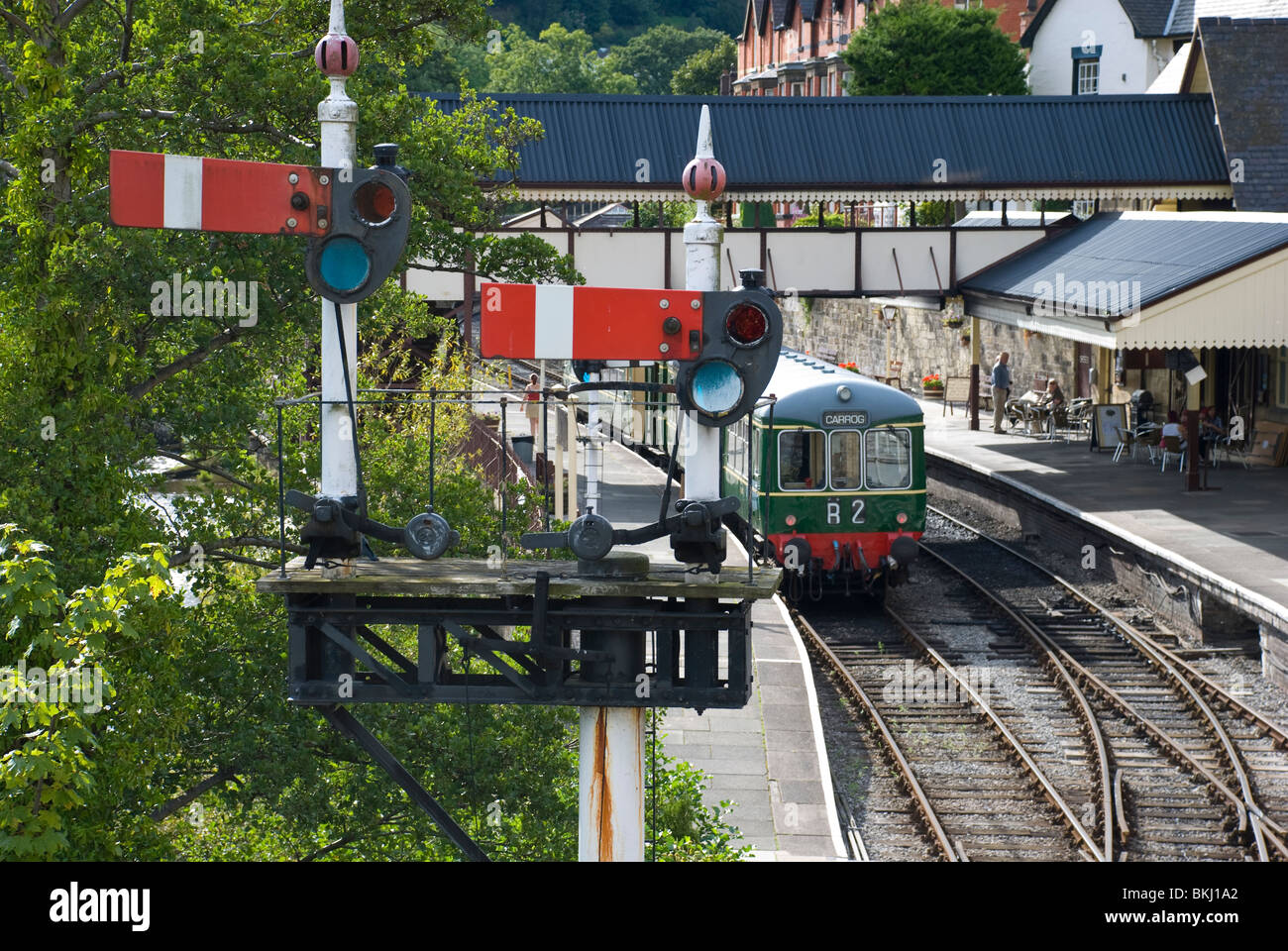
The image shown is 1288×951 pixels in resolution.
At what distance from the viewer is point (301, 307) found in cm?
1213

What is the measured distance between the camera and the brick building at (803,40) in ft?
177

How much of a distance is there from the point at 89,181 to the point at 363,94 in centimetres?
223

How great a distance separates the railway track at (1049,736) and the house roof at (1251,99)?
10555mm

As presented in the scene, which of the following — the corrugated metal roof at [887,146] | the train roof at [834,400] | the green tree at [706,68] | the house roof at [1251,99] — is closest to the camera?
the train roof at [834,400]

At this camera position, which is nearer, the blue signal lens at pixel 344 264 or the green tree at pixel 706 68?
the blue signal lens at pixel 344 264

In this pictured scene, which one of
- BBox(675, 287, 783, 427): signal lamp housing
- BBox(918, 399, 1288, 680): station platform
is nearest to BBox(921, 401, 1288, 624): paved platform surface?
A: BBox(918, 399, 1288, 680): station platform

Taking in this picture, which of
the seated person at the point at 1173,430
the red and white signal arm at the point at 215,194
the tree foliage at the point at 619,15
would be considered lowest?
the seated person at the point at 1173,430

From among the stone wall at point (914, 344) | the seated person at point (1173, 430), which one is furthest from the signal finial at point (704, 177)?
the stone wall at point (914, 344)

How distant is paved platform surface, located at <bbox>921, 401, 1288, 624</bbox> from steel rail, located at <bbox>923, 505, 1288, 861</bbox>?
101cm

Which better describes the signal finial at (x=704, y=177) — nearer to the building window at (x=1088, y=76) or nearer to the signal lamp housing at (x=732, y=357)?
the signal lamp housing at (x=732, y=357)

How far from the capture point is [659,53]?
97.1 m

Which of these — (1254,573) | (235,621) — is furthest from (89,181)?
(1254,573)

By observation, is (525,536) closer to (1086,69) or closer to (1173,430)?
(1173,430)

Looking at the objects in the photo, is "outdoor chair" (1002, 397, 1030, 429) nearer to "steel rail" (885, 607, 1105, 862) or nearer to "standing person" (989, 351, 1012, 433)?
"standing person" (989, 351, 1012, 433)
